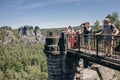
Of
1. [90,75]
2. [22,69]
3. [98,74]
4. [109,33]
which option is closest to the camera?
[109,33]

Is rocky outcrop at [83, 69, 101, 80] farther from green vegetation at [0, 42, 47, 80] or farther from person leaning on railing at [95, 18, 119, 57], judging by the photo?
green vegetation at [0, 42, 47, 80]

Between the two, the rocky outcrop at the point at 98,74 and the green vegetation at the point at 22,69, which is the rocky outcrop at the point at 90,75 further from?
the green vegetation at the point at 22,69

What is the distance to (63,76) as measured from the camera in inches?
647

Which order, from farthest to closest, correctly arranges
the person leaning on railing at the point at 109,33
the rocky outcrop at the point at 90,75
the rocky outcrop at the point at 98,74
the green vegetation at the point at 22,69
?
1. the green vegetation at the point at 22,69
2. the rocky outcrop at the point at 98,74
3. the rocky outcrop at the point at 90,75
4. the person leaning on railing at the point at 109,33

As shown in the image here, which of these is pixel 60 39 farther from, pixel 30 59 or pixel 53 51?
pixel 30 59

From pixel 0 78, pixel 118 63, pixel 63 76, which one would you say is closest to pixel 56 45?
pixel 63 76

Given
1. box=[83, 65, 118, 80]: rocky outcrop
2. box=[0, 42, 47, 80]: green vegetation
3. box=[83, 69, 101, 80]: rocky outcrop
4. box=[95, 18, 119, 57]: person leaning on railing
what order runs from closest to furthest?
box=[95, 18, 119, 57]: person leaning on railing, box=[83, 69, 101, 80]: rocky outcrop, box=[83, 65, 118, 80]: rocky outcrop, box=[0, 42, 47, 80]: green vegetation

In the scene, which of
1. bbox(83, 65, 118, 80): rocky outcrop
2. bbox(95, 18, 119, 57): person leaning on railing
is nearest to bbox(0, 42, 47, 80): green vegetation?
bbox(83, 65, 118, 80): rocky outcrop

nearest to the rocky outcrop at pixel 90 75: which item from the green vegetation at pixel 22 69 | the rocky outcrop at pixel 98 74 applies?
the rocky outcrop at pixel 98 74

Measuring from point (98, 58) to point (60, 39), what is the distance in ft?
15.7

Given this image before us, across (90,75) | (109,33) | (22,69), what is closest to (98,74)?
(90,75)

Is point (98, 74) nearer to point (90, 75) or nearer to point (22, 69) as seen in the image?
point (90, 75)

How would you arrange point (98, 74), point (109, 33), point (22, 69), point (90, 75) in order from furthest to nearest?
1. point (22, 69)
2. point (98, 74)
3. point (90, 75)
4. point (109, 33)

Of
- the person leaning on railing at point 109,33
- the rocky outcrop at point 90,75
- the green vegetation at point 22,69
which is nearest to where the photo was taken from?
the person leaning on railing at point 109,33
